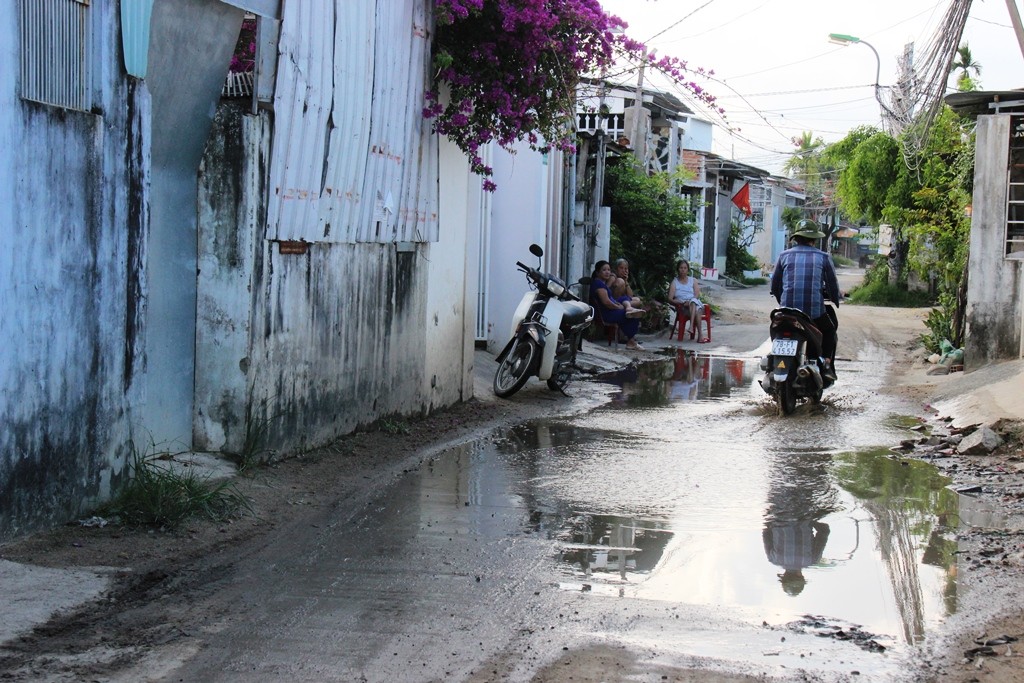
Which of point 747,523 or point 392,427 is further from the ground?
point 392,427

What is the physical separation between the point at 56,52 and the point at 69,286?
1076 mm

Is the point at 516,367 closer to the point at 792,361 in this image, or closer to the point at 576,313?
the point at 576,313

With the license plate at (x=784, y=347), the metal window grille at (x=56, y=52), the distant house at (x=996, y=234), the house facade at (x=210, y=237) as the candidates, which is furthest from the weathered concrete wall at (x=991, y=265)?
the metal window grille at (x=56, y=52)

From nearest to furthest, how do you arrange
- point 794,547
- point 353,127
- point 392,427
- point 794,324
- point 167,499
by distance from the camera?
point 167,499, point 794,547, point 353,127, point 392,427, point 794,324

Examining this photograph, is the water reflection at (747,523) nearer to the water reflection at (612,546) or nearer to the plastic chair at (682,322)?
the water reflection at (612,546)

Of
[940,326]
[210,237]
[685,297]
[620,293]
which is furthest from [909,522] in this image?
[685,297]

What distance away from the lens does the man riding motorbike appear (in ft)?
35.0

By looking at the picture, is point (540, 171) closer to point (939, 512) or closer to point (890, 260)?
point (939, 512)

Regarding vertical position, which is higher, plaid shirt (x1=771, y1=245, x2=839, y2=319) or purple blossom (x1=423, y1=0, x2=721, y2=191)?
purple blossom (x1=423, y1=0, x2=721, y2=191)

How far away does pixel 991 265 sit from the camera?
502 inches

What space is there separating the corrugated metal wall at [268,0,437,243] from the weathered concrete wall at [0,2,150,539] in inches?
56.6

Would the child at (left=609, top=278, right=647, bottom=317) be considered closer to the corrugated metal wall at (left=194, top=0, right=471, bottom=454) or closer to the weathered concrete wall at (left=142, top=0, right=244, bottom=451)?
the corrugated metal wall at (left=194, top=0, right=471, bottom=454)

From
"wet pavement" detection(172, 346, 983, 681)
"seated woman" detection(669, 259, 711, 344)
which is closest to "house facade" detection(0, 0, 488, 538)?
"wet pavement" detection(172, 346, 983, 681)

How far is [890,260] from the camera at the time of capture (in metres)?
32.4
